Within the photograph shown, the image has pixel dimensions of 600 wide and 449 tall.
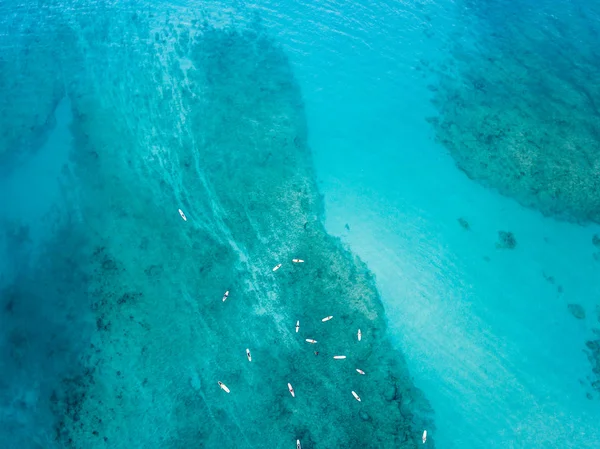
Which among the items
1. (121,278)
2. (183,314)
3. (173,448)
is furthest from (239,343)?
(121,278)

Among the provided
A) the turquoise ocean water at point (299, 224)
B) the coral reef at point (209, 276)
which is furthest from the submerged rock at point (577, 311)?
the coral reef at point (209, 276)

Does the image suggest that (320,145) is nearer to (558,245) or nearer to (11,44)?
(558,245)

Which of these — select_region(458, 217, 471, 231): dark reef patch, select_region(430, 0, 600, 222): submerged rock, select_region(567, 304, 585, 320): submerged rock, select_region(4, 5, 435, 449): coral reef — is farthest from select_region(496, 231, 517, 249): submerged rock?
select_region(4, 5, 435, 449): coral reef

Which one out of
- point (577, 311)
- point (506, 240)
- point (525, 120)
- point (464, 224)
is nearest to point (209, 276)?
point (464, 224)

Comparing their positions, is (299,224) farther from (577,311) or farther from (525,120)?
(525,120)

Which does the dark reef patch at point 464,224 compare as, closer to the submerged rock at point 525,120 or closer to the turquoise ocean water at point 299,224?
the turquoise ocean water at point 299,224
